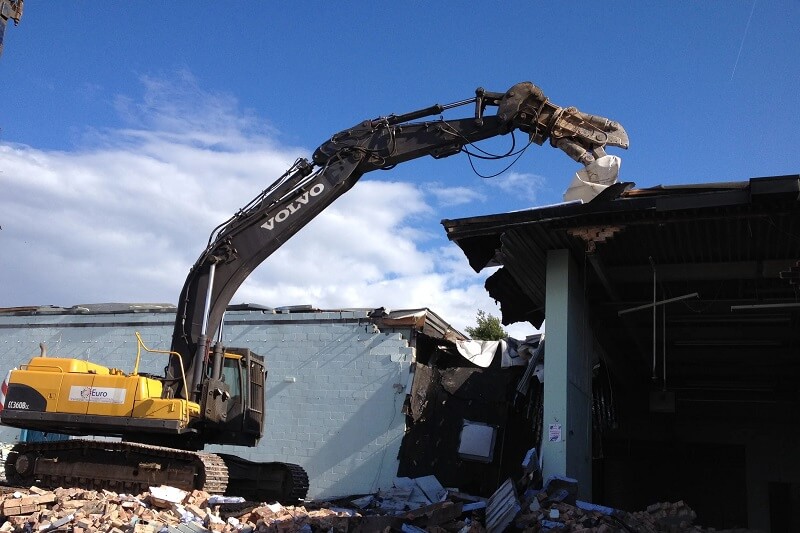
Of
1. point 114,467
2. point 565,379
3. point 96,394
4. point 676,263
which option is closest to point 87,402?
point 96,394

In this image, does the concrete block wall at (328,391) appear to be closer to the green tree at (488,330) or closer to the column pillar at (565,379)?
the column pillar at (565,379)

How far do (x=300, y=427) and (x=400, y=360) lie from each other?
2810mm

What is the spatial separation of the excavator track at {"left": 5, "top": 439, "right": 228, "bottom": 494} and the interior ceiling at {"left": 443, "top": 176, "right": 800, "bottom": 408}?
4.98 meters

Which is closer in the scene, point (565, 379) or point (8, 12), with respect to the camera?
point (565, 379)

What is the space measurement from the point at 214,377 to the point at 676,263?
7.42 meters

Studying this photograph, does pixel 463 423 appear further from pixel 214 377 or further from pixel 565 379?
pixel 214 377

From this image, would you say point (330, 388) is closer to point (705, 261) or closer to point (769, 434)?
point (705, 261)

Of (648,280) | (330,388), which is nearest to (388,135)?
(648,280)

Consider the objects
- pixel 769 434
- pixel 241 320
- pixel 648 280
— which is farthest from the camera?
pixel 769 434

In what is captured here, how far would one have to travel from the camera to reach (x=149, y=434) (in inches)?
456

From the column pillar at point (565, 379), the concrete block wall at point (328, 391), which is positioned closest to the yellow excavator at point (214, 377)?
the column pillar at point (565, 379)

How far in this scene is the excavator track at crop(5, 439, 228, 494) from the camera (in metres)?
11.0

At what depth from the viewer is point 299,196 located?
12.0 metres

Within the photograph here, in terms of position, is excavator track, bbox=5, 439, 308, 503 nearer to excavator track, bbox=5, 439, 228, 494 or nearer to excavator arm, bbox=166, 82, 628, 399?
excavator track, bbox=5, 439, 228, 494
